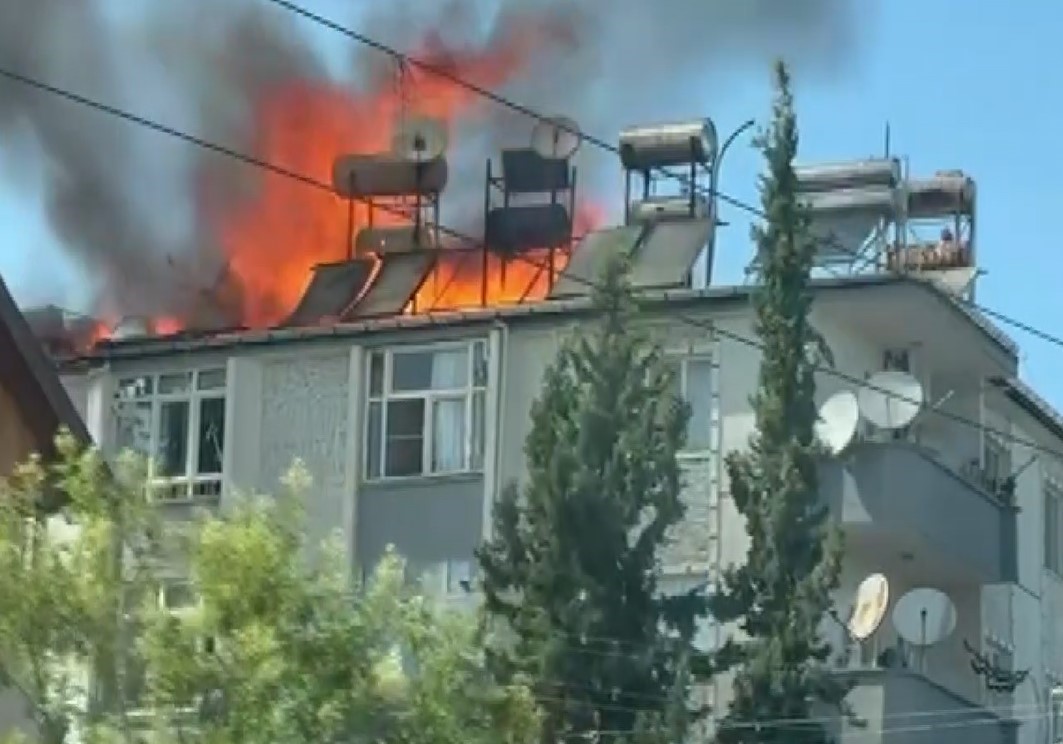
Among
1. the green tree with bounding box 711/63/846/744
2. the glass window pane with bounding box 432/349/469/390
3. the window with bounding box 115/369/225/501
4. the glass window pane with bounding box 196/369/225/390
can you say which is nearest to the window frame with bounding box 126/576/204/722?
the green tree with bounding box 711/63/846/744

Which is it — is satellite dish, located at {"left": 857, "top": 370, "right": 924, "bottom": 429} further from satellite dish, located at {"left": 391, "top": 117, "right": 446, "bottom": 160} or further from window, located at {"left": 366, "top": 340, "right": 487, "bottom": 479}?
satellite dish, located at {"left": 391, "top": 117, "right": 446, "bottom": 160}

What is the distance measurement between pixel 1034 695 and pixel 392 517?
32.4 ft

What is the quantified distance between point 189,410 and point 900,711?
37.1 feet

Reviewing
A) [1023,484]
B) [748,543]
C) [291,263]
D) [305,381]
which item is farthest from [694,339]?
[291,263]

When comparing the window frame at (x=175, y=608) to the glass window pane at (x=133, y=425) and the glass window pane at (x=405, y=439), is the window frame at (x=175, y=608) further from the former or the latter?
the glass window pane at (x=133, y=425)

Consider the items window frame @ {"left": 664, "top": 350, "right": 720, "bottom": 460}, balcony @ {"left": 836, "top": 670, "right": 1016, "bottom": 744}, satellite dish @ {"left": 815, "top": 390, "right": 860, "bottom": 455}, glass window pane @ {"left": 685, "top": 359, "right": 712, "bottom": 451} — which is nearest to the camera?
balcony @ {"left": 836, "top": 670, "right": 1016, "bottom": 744}

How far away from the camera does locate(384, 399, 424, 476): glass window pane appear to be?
127 ft

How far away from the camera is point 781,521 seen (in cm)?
3181

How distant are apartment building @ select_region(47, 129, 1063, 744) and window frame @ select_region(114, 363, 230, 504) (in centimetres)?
3

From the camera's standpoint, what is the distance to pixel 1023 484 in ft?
143

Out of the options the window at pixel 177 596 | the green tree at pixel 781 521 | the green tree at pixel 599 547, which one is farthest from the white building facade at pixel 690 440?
the window at pixel 177 596

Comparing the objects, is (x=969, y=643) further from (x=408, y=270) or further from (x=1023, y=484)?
(x=408, y=270)

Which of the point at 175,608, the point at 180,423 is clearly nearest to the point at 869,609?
the point at 180,423

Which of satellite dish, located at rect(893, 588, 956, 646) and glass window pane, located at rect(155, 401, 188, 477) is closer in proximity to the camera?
satellite dish, located at rect(893, 588, 956, 646)
